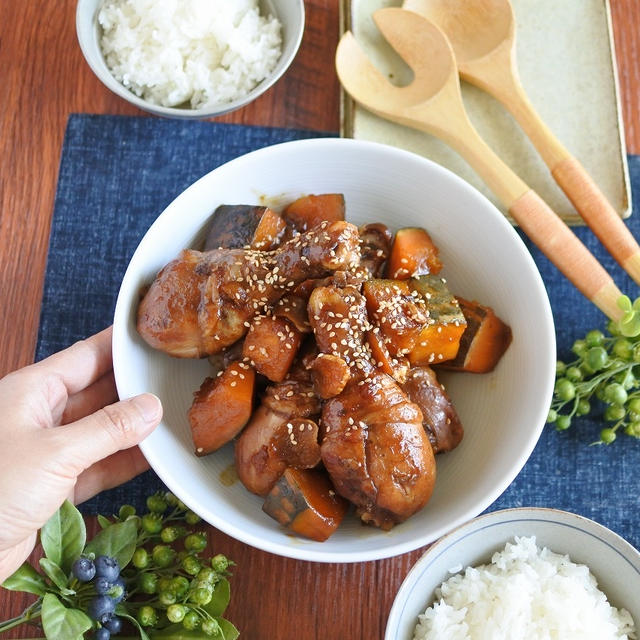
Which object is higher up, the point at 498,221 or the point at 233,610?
the point at 498,221

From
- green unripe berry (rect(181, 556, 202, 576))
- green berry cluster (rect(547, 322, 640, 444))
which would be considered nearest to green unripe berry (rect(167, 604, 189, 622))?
green unripe berry (rect(181, 556, 202, 576))

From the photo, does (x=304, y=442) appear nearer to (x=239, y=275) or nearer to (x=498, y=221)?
(x=239, y=275)

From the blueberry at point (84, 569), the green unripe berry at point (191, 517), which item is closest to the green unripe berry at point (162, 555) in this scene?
the green unripe berry at point (191, 517)

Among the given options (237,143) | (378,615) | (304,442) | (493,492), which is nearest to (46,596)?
(304,442)

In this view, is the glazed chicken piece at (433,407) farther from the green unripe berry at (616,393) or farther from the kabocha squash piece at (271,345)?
the green unripe berry at (616,393)

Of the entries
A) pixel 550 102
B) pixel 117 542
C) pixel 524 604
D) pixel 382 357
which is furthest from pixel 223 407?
pixel 550 102

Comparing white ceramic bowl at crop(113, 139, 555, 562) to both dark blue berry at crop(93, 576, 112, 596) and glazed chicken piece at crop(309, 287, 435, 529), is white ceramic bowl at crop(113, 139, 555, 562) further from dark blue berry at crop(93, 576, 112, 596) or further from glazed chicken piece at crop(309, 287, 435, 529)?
dark blue berry at crop(93, 576, 112, 596)

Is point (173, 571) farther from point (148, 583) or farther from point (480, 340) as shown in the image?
point (480, 340)
